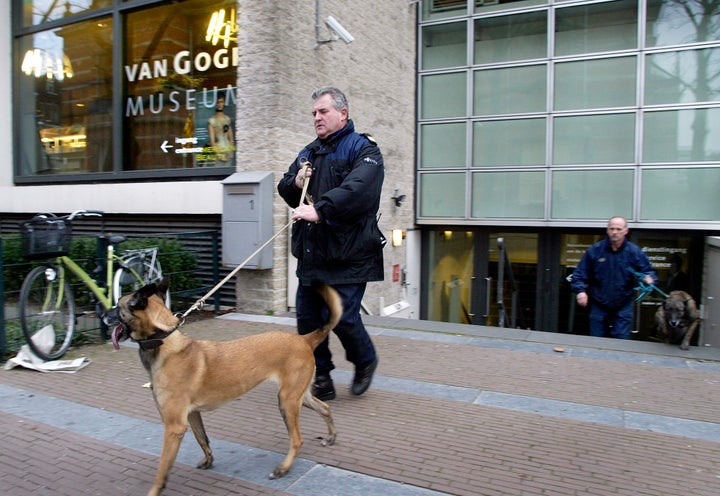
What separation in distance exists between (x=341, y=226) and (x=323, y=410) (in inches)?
50.1

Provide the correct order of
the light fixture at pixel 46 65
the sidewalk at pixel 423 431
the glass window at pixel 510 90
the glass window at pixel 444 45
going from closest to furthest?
the sidewalk at pixel 423 431 < the light fixture at pixel 46 65 < the glass window at pixel 510 90 < the glass window at pixel 444 45

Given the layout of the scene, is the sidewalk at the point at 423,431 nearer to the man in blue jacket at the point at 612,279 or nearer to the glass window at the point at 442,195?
the man in blue jacket at the point at 612,279

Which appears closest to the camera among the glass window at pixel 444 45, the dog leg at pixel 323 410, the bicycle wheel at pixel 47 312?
the dog leg at pixel 323 410

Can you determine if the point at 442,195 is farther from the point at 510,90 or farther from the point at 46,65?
the point at 46,65

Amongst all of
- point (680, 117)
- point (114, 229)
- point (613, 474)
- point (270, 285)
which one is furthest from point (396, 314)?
point (613, 474)

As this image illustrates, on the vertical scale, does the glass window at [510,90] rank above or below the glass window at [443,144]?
above

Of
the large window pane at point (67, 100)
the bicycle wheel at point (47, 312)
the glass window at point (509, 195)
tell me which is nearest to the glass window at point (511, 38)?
the glass window at point (509, 195)

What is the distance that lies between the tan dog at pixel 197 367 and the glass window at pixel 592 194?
30.8ft

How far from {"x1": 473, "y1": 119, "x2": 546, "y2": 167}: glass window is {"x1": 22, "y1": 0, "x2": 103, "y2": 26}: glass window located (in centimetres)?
758

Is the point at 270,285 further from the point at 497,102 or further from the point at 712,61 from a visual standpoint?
the point at 712,61

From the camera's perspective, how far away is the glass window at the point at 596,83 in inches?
438

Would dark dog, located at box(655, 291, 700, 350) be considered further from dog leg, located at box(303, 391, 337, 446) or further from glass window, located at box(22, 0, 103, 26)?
glass window, located at box(22, 0, 103, 26)

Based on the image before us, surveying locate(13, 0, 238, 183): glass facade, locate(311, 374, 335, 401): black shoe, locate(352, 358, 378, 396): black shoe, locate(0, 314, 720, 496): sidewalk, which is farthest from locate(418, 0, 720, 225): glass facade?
locate(311, 374, 335, 401): black shoe

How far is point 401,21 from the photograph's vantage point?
11.9 m
